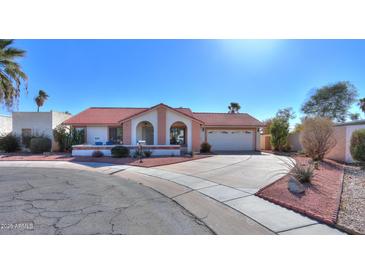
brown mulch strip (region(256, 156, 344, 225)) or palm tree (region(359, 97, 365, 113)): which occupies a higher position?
palm tree (region(359, 97, 365, 113))

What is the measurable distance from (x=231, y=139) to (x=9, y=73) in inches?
774

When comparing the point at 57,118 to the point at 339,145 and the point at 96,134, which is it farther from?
the point at 339,145

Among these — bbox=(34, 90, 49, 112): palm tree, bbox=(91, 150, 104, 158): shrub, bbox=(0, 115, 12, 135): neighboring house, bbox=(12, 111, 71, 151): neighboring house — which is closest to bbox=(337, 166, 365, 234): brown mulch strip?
bbox=(91, 150, 104, 158): shrub

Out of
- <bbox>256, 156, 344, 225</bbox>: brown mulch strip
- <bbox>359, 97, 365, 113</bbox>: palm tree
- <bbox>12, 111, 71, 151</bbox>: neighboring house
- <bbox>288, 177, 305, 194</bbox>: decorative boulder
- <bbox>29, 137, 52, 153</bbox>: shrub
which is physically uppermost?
<bbox>359, 97, 365, 113</bbox>: palm tree

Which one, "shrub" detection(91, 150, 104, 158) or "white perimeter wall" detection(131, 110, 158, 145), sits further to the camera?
"white perimeter wall" detection(131, 110, 158, 145)

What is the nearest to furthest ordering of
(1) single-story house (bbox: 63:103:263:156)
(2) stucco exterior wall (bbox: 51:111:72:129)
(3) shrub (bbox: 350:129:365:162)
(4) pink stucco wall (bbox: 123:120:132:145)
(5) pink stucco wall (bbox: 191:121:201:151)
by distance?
(3) shrub (bbox: 350:129:365:162)
(1) single-story house (bbox: 63:103:263:156)
(4) pink stucco wall (bbox: 123:120:132:145)
(5) pink stucco wall (bbox: 191:121:201:151)
(2) stucco exterior wall (bbox: 51:111:72:129)

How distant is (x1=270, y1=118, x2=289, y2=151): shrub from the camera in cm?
1819

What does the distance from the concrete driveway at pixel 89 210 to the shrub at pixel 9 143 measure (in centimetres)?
1444

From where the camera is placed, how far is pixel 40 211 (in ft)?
14.9

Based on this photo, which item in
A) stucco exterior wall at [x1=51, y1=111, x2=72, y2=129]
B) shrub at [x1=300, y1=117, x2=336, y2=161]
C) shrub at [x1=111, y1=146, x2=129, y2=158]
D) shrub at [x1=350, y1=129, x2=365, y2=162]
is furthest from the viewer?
stucco exterior wall at [x1=51, y1=111, x2=72, y2=129]

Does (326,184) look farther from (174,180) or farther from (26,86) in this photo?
(26,86)

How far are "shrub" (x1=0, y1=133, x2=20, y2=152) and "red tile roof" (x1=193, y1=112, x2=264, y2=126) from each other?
776 inches

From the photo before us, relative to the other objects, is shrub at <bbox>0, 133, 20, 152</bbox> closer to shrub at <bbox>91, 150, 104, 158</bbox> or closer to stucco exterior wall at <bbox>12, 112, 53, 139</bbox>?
stucco exterior wall at <bbox>12, 112, 53, 139</bbox>

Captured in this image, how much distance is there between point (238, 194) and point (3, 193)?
25.4ft
